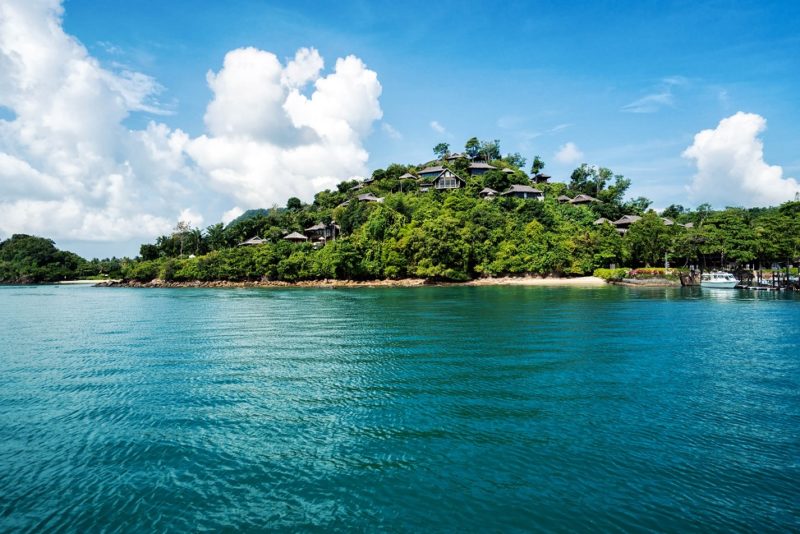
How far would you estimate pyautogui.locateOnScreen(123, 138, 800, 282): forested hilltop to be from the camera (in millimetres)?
71188

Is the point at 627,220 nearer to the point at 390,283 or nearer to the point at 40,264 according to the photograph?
the point at 390,283

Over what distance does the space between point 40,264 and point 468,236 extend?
447 ft

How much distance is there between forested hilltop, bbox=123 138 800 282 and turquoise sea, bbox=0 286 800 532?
5172cm

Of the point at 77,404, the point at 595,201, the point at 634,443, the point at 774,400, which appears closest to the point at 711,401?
the point at 774,400

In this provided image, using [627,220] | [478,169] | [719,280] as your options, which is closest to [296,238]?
[478,169]

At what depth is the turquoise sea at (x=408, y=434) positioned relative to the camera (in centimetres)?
792

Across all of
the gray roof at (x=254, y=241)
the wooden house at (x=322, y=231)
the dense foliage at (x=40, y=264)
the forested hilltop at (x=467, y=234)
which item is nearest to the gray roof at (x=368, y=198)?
the forested hilltop at (x=467, y=234)

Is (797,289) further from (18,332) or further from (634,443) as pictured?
(18,332)

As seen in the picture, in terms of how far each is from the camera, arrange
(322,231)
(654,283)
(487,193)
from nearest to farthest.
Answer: (654,283)
(487,193)
(322,231)

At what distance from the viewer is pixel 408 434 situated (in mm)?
11219

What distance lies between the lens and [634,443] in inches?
414

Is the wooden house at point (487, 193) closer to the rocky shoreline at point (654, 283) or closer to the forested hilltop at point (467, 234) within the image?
the forested hilltop at point (467, 234)

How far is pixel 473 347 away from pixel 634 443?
11.3m

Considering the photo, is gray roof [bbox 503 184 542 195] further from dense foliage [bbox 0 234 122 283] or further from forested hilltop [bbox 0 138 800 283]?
dense foliage [bbox 0 234 122 283]
